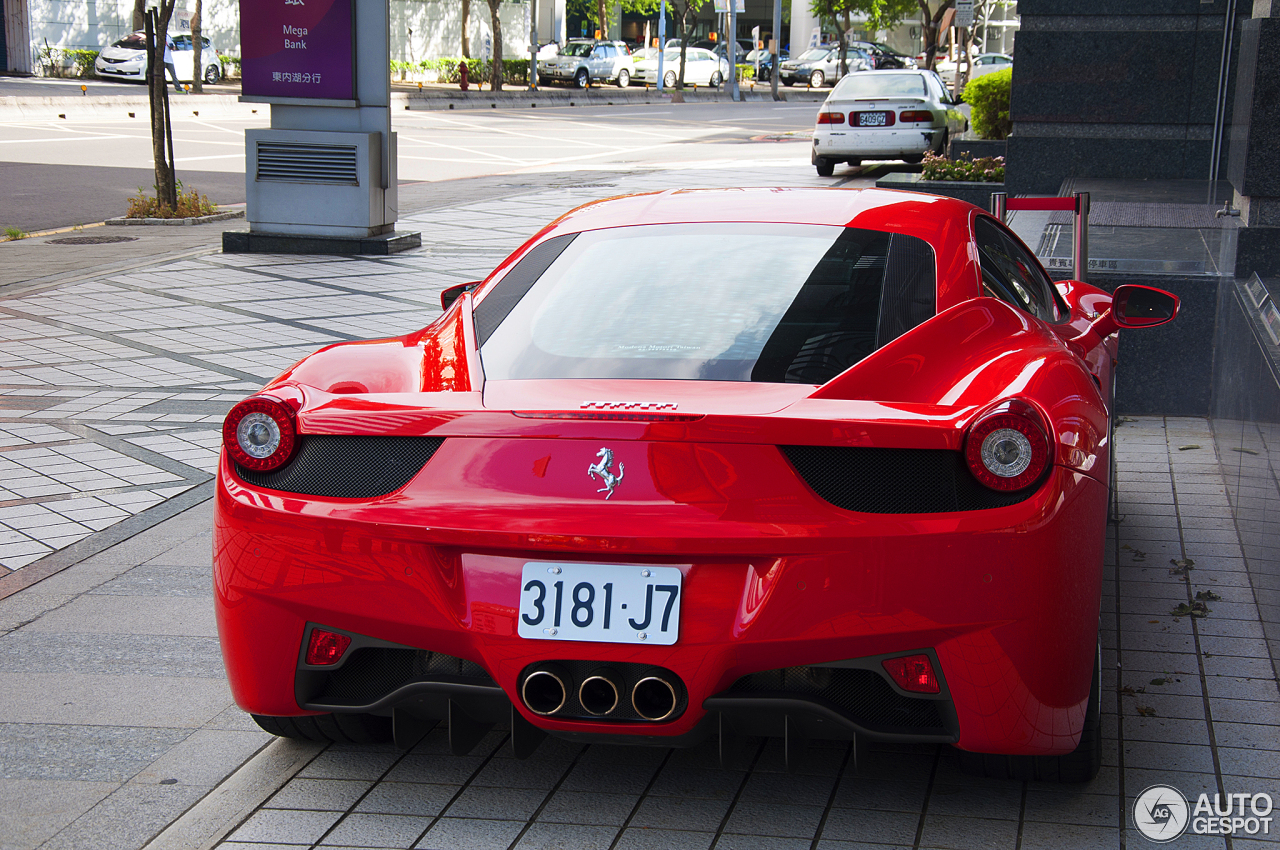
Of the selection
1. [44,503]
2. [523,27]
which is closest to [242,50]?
[44,503]

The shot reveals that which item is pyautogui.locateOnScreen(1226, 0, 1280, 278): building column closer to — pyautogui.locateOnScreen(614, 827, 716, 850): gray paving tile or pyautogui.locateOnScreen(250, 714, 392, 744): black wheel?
pyautogui.locateOnScreen(614, 827, 716, 850): gray paving tile

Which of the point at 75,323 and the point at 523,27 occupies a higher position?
the point at 523,27

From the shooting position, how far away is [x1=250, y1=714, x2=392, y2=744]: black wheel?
3119 millimetres

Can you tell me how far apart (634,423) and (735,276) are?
88 centimetres

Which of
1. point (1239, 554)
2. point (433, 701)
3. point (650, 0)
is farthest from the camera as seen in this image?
point (650, 0)

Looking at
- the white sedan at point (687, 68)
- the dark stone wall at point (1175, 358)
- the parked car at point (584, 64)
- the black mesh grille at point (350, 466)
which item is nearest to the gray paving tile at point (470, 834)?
the black mesh grille at point (350, 466)

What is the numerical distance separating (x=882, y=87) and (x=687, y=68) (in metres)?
36.3

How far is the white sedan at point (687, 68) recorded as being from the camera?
52.6m

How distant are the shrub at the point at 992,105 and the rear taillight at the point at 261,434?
659 inches

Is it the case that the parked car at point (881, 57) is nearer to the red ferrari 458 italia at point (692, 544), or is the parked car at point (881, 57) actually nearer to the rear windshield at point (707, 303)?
the rear windshield at point (707, 303)

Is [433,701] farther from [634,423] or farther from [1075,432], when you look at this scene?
[1075,432]

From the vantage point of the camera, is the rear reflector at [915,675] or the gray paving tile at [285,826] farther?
the gray paving tile at [285,826]

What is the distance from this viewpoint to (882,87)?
20094mm

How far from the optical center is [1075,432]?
2.74 metres
